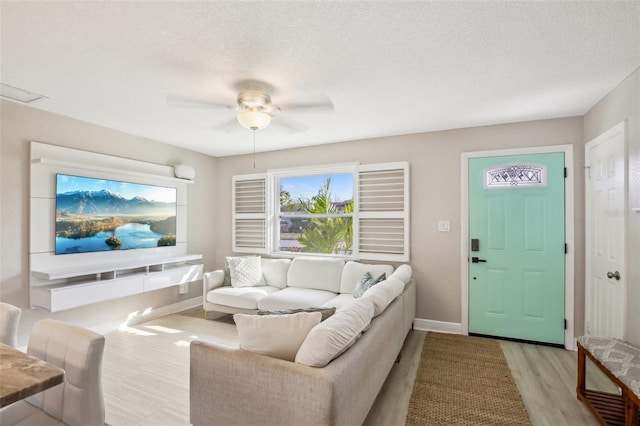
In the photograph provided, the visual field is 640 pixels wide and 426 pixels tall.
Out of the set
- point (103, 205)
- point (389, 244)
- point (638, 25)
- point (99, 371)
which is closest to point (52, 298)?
point (103, 205)

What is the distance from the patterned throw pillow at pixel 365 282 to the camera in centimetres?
338

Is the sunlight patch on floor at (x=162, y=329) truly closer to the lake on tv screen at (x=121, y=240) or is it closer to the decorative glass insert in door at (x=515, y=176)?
the lake on tv screen at (x=121, y=240)

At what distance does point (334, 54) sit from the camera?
2.10 metres

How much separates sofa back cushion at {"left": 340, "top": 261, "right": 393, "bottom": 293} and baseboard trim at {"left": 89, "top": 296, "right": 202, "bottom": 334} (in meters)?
2.52

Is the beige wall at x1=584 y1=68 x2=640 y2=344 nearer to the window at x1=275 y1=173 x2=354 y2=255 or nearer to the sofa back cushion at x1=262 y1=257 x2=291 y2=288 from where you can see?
the window at x1=275 y1=173 x2=354 y2=255

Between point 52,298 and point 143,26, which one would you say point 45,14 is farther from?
point 52,298

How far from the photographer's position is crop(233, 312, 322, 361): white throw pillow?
1701 mm

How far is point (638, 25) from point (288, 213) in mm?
4059

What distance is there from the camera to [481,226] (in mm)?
3617

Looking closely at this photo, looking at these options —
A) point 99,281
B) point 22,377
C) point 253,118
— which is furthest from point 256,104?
point 99,281

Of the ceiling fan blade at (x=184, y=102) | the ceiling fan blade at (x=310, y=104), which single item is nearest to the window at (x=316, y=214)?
the ceiling fan blade at (x=310, y=104)

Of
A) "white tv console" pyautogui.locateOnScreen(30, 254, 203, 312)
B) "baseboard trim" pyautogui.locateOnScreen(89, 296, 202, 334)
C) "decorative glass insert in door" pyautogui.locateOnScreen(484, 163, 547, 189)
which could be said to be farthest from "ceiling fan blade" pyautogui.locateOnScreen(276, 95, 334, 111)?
"baseboard trim" pyautogui.locateOnScreen(89, 296, 202, 334)

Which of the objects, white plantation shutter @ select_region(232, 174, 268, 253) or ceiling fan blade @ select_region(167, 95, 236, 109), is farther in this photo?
white plantation shutter @ select_region(232, 174, 268, 253)

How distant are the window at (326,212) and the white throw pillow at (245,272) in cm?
53
